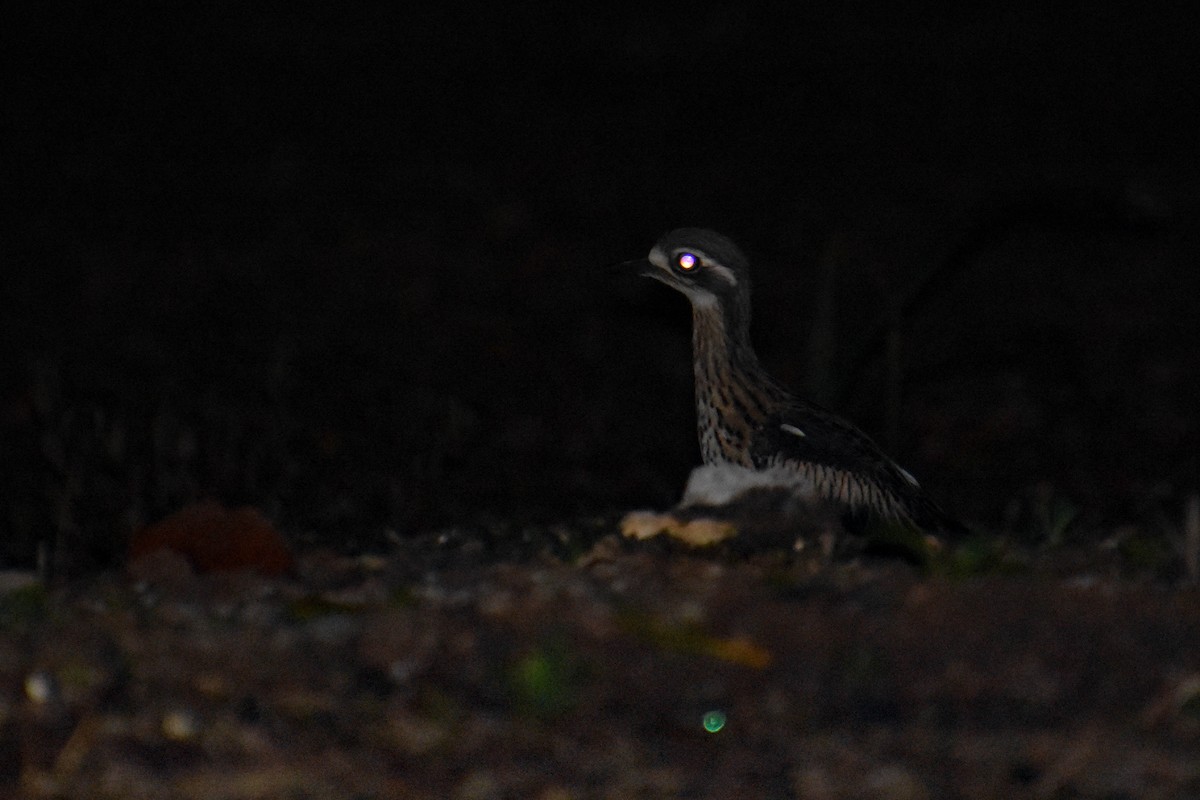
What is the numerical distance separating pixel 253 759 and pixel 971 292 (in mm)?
10793

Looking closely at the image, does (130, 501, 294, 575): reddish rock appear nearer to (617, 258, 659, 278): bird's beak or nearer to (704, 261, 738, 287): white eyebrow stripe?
(617, 258, 659, 278): bird's beak

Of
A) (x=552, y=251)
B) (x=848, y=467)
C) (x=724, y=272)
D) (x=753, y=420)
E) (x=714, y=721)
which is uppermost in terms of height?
(x=724, y=272)

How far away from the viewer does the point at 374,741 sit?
14.7ft

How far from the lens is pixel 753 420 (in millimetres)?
7414

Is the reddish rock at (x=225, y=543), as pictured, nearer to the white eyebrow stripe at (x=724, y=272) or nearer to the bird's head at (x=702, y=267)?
the bird's head at (x=702, y=267)

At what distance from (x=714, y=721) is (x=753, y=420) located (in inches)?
113

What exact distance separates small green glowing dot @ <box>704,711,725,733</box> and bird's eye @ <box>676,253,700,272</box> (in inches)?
133

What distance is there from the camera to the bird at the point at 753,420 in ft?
23.3

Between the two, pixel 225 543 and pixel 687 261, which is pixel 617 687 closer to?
pixel 225 543

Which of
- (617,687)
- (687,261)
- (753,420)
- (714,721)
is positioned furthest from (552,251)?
(714,721)

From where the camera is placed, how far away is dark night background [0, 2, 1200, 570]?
10.8 meters

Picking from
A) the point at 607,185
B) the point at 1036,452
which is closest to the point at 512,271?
the point at 607,185

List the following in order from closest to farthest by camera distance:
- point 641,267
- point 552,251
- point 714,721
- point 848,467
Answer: point 714,721 < point 848,467 < point 641,267 < point 552,251

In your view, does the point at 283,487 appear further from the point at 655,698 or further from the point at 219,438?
the point at 655,698
